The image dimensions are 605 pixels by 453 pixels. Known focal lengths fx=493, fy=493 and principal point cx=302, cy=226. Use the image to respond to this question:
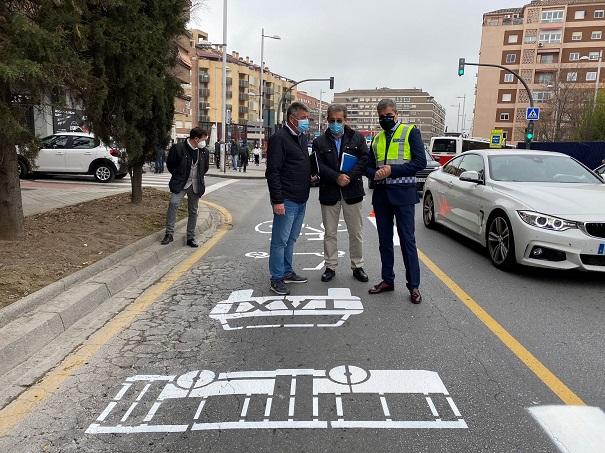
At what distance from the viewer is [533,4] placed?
72250 mm

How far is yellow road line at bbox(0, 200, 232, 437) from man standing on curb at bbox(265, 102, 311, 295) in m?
1.30

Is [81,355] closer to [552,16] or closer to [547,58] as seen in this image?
[547,58]

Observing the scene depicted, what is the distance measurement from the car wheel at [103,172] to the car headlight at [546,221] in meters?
14.5

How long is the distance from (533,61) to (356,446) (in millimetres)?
82222

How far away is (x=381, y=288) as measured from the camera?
519 cm

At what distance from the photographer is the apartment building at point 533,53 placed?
2697 inches

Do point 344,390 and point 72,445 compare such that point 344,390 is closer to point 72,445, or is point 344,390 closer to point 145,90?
point 72,445

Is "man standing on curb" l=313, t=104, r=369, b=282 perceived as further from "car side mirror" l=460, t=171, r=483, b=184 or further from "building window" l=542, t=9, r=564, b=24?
"building window" l=542, t=9, r=564, b=24

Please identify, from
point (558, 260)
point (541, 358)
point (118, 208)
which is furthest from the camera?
point (118, 208)

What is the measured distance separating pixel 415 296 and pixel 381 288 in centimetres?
42

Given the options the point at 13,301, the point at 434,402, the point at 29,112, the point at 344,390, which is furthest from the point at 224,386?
the point at 29,112

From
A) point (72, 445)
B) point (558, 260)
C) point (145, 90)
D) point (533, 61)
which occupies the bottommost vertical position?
point (72, 445)

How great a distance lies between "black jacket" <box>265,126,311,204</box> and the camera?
16.2ft

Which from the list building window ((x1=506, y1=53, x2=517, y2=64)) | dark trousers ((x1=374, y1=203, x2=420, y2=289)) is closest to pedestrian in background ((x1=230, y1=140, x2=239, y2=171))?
dark trousers ((x1=374, y1=203, x2=420, y2=289))
